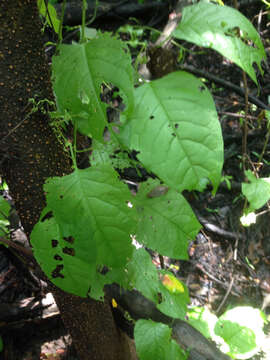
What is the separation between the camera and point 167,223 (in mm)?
761

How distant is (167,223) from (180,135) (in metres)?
0.34

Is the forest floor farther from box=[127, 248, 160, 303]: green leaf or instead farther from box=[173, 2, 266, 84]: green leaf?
box=[173, 2, 266, 84]: green leaf

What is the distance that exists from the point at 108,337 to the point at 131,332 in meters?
0.20

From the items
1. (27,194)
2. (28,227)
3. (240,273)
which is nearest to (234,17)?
(27,194)

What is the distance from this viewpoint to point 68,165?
852 mm

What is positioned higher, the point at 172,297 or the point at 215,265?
the point at 172,297

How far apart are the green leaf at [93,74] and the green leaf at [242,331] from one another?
1287 millimetres

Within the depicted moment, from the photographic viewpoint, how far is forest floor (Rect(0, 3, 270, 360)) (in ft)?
5.09

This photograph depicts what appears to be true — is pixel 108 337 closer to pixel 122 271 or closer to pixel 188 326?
pixel 188 326

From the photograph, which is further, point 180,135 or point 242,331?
point 242,331

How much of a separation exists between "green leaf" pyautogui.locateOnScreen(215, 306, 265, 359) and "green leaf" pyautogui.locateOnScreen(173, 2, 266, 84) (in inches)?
50.9

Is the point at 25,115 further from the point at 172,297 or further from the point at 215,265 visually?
the point at 215,265

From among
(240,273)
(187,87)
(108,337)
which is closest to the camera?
(187,87)

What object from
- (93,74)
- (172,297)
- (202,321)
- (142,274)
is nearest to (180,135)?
(93,74)
